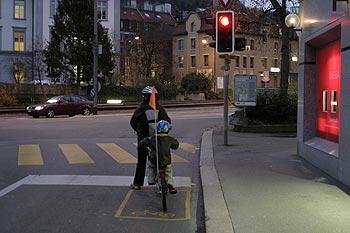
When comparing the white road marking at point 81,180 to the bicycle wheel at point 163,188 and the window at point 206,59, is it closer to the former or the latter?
the bicycle wheel at point 163,188

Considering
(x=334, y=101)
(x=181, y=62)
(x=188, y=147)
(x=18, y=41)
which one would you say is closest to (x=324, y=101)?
(x=334, y=101)

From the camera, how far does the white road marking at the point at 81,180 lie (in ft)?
29.9

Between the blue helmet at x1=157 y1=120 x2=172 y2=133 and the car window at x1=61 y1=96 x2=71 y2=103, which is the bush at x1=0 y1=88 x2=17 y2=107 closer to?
the car window at x1=61 y1=96 x2=71 y2=103

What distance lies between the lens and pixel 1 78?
60156 mm

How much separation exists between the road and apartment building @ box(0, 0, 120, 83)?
1831 inches

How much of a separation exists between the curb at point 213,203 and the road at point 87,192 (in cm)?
19

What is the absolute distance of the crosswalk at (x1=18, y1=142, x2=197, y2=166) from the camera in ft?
38.9

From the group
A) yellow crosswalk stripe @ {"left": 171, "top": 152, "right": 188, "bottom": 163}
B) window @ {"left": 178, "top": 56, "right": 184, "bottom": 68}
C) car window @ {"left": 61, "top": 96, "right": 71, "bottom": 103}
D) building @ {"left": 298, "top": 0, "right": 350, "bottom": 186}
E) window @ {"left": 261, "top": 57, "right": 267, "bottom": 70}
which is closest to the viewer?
building @ {"left": 298, "top": 0, "right": 350, "bottom": 186}

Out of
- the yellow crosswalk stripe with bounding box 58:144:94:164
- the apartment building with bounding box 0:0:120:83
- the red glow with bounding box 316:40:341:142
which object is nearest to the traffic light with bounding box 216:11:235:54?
the red glow with bounding box 316:40:341:142

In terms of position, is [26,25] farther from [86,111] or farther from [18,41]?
[86,111]

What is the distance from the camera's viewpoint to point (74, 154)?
13.0m

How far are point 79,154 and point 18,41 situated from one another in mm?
52448

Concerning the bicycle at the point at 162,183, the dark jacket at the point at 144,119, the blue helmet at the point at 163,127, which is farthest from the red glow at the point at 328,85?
the bicycle at the point at 162,183

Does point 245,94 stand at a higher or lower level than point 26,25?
lower
